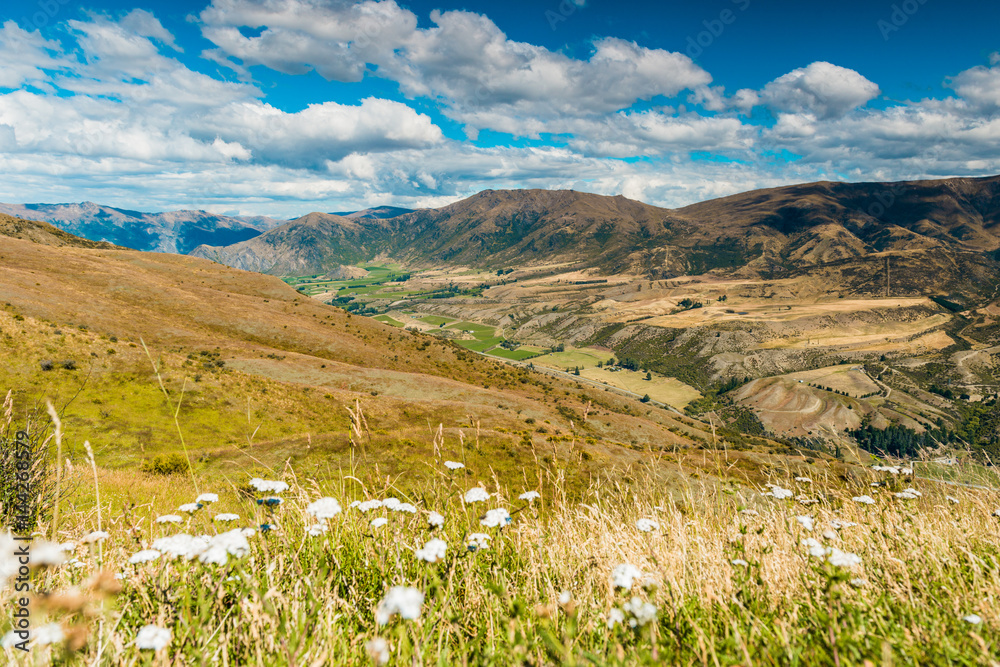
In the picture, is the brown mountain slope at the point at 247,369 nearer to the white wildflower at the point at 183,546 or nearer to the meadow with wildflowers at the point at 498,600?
the meadow with wildflowers at the point at 498,600

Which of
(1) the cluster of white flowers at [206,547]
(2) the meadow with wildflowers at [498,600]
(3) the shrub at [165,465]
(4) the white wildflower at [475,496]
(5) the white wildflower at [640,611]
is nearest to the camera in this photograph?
(5) the white wildflower at [640,611]

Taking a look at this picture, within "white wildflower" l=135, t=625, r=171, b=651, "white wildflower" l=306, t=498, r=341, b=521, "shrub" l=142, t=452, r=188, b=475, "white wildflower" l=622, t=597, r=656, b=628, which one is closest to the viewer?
"white wildflower" l=135, t=625, r=171, b=651

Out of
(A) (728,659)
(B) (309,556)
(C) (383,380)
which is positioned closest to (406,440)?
(B) (309,556)

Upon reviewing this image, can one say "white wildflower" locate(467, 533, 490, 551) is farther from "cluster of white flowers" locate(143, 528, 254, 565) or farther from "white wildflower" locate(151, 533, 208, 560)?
"white wildflower" locate(151, 533, 208, 560)

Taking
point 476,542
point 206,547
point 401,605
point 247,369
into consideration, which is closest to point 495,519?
point 476,542

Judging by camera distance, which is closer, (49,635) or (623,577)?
(49,635)

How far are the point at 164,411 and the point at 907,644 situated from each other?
2113 inches

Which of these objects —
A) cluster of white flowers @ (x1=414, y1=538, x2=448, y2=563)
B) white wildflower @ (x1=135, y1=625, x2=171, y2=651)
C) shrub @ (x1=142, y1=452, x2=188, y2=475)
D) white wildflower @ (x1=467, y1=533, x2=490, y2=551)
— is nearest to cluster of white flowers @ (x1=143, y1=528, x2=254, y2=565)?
white wildflower @ (x1=135, y1=625, x2=171, y2=651)

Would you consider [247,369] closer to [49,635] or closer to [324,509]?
[324,509]

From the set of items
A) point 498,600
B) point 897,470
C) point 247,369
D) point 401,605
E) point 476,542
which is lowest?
point 247,369

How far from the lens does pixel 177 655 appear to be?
2436 mm

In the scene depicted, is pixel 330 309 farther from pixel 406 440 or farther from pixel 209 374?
pixel 406 440

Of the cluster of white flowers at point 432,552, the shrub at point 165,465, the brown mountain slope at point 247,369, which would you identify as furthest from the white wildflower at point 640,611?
the shrub at point 165,465

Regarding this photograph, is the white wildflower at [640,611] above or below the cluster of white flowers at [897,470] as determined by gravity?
above
